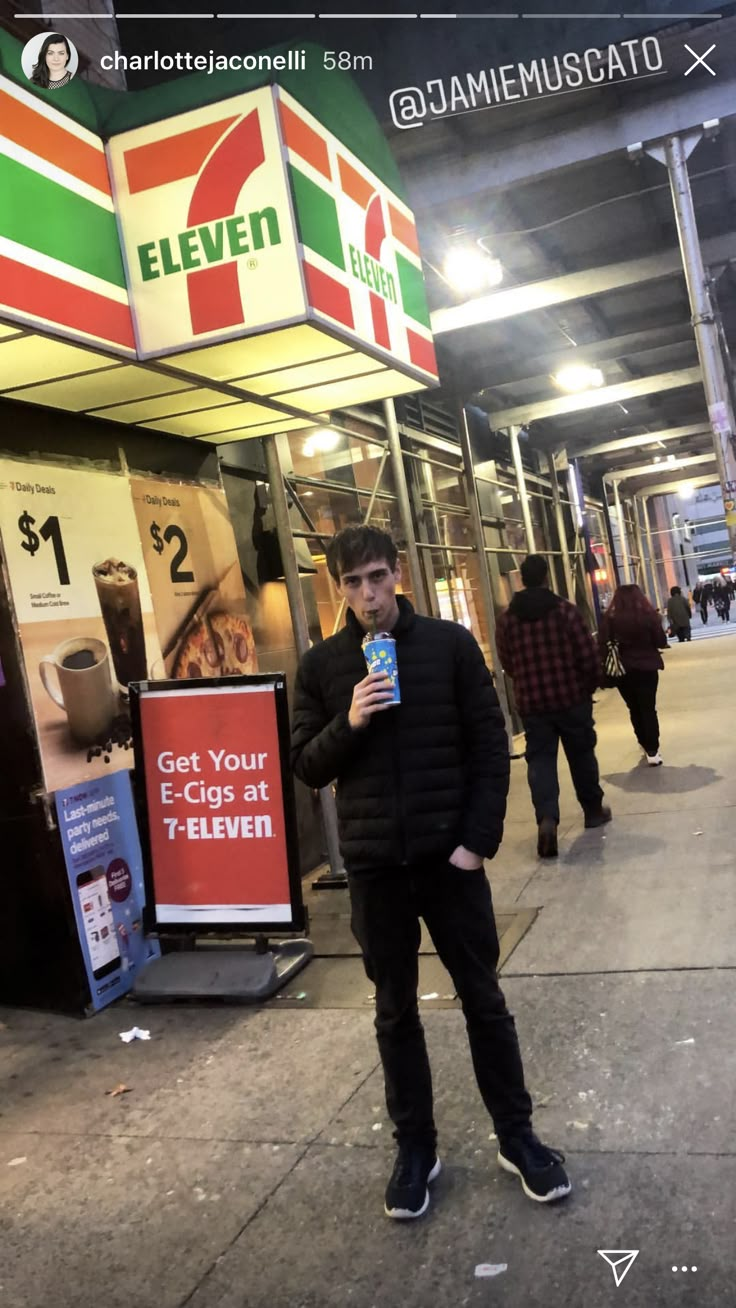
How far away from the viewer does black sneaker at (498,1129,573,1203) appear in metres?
2.71

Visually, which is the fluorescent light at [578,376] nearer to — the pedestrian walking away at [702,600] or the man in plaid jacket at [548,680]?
the man in plaid jacket at [548,680]

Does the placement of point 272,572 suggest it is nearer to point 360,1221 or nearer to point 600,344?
point 360,1221

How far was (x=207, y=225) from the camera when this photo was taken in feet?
14.4

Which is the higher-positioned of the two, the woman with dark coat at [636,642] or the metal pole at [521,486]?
the metal pole at [521,486]

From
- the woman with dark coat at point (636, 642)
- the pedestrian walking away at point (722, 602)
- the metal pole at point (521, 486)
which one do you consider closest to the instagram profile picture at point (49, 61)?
the woman with dark coat at point (636, 642)

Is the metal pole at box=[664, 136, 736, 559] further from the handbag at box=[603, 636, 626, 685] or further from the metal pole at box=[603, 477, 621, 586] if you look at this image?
the metal pole at box=[603, 477, 621, 586]

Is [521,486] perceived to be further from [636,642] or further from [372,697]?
[372,697]

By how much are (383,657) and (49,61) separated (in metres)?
3.13

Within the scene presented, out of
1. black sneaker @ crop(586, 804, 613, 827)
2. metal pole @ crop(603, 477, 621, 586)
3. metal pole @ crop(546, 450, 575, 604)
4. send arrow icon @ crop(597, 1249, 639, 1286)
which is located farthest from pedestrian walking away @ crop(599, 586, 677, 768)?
metal pole @ crop(603, 477, 621, 586)

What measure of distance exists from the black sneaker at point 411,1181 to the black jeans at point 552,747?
12.1ft

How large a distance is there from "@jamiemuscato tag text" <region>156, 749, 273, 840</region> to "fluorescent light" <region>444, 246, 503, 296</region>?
5714 mm

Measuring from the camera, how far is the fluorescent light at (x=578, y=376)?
12656 millimetres

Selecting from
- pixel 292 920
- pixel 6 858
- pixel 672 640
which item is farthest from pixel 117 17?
pixel 672 640

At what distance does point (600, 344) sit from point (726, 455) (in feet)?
10.5
